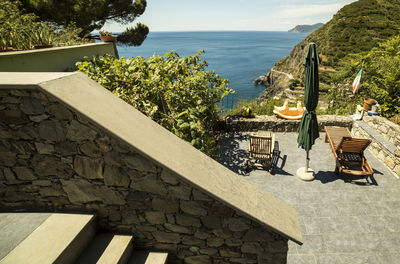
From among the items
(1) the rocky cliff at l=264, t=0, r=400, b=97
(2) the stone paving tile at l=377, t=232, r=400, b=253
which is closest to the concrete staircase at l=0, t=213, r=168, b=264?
(2) the stone paving tile at l=377, t=232, r=400, b=253

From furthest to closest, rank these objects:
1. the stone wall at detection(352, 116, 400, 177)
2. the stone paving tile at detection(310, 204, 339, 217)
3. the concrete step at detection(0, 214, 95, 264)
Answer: the stone wall at detection(352, 116, 400, 177) < the stone paving tile at detection(310, 204, 339, 217) < the concrete step at detection(0, 214, 95, 264)

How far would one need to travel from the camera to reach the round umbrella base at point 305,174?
5.66 metres

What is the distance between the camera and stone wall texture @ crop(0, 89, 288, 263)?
2.21 metres

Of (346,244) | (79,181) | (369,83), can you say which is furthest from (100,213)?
(369,83)

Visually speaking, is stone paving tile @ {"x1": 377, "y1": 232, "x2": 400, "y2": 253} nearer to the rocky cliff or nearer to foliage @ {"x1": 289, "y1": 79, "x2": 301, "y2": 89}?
the rocky cliff

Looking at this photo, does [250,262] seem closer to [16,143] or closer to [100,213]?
[100,213]

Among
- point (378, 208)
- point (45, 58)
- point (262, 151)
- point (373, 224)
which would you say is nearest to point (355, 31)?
point (262, 151)

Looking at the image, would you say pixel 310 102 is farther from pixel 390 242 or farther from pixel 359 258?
pixel 359 258

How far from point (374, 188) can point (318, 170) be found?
1.28m

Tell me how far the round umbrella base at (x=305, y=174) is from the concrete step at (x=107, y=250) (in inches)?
187

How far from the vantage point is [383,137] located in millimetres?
6727

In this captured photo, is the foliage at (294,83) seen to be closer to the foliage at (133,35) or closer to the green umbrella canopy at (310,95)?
the foliage at (133,35)

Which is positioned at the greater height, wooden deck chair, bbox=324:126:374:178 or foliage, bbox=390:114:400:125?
foliage, bbox=390:114:400:125

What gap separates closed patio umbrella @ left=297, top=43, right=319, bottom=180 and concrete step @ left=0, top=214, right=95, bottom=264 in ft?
16.5
